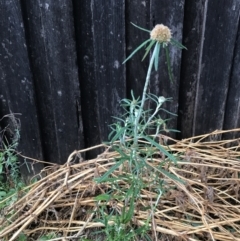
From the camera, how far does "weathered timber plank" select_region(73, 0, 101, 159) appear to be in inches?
75.7

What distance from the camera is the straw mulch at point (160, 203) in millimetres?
1690

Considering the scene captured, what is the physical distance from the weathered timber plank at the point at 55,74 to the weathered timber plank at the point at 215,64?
0.59m

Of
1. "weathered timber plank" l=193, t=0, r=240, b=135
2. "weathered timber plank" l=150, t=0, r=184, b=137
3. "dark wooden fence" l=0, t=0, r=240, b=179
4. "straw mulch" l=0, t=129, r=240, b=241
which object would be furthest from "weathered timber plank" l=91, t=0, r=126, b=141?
"weathered timber plank" l=193, t=0, r=240, b=135

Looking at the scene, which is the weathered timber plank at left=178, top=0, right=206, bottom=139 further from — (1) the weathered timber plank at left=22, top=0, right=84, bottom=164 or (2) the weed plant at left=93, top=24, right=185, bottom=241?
(1) the weathered timber plank at left=22, top=0, right=84, bottom=164

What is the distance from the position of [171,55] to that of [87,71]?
40cm

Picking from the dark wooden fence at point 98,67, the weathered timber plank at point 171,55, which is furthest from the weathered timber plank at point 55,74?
the weathered timber plank at point 171,55

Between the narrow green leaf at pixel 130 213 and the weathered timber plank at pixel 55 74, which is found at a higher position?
the weathered timber plank at pixel 55 74

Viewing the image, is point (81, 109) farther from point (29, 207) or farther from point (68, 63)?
point (29, 207)

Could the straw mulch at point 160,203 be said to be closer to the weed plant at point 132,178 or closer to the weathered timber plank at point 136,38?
the weed plant at point 132,178

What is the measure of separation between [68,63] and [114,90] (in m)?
0.25

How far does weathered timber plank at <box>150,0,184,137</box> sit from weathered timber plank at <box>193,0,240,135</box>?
113 millimetres

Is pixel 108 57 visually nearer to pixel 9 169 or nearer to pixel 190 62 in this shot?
pixel 190 62

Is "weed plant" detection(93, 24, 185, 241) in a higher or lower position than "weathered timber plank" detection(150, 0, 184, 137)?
lower

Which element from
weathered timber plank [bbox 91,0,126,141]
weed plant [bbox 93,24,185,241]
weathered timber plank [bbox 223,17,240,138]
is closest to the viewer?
weed plant [bbox 93,24,185,241]
